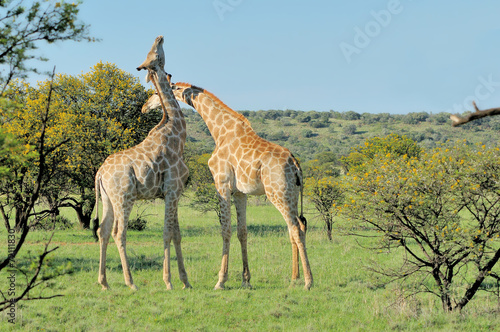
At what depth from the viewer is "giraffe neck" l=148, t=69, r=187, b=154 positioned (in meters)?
10.8

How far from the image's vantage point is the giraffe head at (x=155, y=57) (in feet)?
35.4

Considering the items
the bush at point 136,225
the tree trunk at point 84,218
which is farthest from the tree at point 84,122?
the bush at point 136,225

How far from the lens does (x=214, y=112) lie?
455 inches

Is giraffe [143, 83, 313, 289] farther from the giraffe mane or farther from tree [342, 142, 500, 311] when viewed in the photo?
tree [342, 142, 500, 311]

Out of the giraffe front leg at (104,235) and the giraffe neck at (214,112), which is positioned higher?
the giraffe neck at (214,112)

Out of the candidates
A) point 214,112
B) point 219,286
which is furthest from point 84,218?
point 219,286

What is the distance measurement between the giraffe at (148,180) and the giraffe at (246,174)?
0.89 meters

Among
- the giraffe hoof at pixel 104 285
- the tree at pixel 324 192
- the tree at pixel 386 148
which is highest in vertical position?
the tree at pixel 386 148

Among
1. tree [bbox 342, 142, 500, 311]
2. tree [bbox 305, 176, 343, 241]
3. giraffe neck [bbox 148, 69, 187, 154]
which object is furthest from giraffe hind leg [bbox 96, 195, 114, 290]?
tree [bbox 305, 176, 343, 241]

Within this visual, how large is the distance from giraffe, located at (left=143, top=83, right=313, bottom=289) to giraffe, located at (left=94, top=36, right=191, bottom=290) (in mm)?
893

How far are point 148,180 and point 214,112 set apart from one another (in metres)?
2.57

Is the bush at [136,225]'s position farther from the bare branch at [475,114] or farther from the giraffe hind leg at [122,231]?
the bare branch at [475,114]

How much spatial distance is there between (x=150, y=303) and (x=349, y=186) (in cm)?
477

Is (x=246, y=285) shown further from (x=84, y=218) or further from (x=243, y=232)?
(x=84, y=218)
